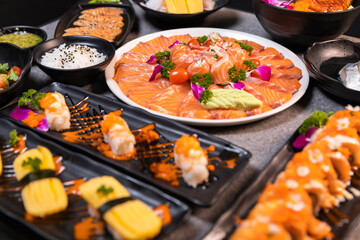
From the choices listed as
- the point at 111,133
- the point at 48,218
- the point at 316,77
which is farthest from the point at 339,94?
the point at 48,218

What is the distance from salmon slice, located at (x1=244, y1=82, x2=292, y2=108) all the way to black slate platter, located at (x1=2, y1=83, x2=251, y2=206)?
2.12ft

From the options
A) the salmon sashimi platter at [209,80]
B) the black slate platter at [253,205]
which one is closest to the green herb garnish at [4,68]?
the salmon sashimi platter at [209,80]

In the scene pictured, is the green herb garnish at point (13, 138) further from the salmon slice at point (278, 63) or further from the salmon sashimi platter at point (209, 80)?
the salmon slice at point (278, 63)

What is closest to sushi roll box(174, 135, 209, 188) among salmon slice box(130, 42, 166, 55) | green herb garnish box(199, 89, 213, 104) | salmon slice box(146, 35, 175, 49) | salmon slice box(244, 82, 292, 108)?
green herb garnish box(199, 89, 213, 104)

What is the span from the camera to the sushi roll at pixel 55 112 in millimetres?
2182

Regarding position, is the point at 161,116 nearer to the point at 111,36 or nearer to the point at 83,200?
the point at 83,200

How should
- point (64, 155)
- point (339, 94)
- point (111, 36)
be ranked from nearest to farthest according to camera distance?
point (64, 155) < point (339, 94) < point (111, 36)

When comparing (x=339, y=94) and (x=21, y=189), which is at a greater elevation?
(x=21, y=189)

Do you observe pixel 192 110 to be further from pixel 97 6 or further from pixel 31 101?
pixel 97 6

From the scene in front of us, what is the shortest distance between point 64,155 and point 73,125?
1.16ft

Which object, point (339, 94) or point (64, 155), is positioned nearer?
point (64, 155)

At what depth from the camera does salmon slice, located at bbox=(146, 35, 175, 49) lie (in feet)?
10.8

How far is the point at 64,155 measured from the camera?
2006mm

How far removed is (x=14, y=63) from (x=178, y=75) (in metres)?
1.32
